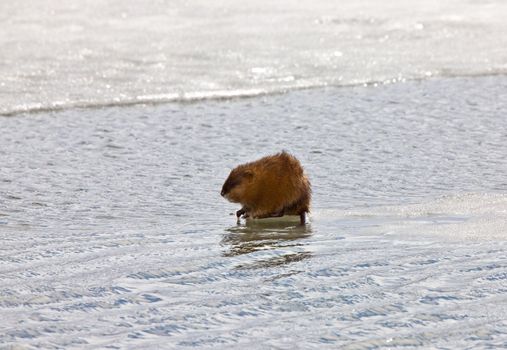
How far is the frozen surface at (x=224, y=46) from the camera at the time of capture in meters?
12.3

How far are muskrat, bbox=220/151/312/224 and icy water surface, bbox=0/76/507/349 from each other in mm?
117

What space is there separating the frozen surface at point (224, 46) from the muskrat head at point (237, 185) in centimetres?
408

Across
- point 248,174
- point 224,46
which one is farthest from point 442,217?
point 224,46

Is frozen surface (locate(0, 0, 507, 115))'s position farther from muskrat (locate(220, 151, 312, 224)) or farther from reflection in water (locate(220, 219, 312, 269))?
reflection in water (locate(220, 219, 312, 269))

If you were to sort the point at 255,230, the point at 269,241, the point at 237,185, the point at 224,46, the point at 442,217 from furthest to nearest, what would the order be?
1. the point at 224,46
2. the point at 237,185
3. the point at 442,217
4. the point at 255,230
5. the point at 269,241

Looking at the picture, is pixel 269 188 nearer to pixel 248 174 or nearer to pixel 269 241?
pixel 248 174

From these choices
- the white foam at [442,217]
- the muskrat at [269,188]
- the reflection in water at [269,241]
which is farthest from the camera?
the muskrat at [269,188]

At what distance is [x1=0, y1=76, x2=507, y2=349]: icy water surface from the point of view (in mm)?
5090

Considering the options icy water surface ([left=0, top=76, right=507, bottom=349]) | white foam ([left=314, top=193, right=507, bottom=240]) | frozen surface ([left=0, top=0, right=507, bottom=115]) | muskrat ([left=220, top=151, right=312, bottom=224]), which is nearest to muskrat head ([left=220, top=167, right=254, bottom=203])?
muskrat ([left=220, top=151, right=312, bottom=224])

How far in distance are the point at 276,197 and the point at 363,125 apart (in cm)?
305

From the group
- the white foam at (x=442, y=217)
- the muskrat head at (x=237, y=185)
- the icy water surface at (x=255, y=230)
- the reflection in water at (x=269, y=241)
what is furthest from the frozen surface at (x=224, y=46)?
the white foam at (x=442, y=217)

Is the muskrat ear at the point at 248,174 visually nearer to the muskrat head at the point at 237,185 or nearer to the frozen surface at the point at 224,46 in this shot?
the muskrat head at the point at 237,185

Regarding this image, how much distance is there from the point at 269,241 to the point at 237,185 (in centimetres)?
82

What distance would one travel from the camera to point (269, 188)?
7.69 metres
